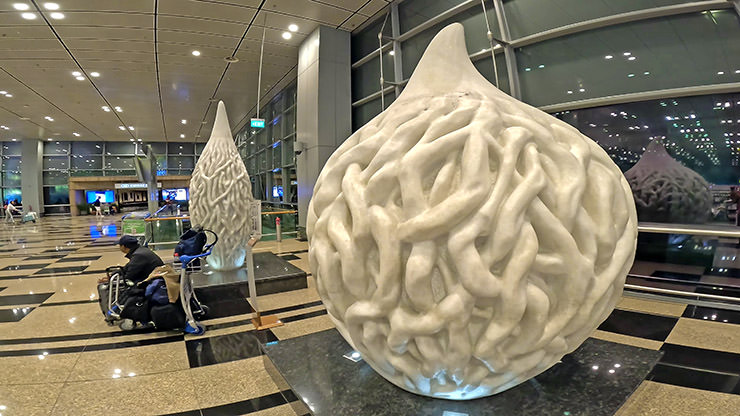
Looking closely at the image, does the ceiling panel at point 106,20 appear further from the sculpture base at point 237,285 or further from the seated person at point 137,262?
the seated person at point 137,262

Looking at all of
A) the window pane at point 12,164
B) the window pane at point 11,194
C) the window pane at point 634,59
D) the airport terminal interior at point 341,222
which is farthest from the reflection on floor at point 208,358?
the window pane at point 11,194

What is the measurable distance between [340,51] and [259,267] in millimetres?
6428

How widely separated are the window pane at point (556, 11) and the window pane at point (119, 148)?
28477 mm

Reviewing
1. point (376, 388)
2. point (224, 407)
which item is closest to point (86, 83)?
point (224, 407)

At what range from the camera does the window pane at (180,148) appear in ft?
91.8

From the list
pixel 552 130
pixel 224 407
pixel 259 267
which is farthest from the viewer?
pixel 259 267

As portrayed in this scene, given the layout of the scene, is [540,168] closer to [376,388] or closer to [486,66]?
[376,388]

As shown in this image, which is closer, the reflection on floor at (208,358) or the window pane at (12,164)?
the reflection on floor at (208,358)

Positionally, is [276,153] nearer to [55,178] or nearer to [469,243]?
[469,243]

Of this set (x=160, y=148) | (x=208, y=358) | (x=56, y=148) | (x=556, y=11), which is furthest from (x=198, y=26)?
(x=56, y=148)

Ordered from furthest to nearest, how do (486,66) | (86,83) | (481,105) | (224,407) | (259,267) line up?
1. (86,83)
2. (486,66)
3. (259,267)
4. (224,407)
5. (481,105)

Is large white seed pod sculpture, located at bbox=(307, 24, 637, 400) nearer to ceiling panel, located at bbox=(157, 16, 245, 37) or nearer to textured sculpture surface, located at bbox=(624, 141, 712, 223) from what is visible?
textured sculpture surface, located at bbox=(624, 141, 712, 223)

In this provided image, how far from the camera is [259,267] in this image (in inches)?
227

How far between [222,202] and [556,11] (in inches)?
229
